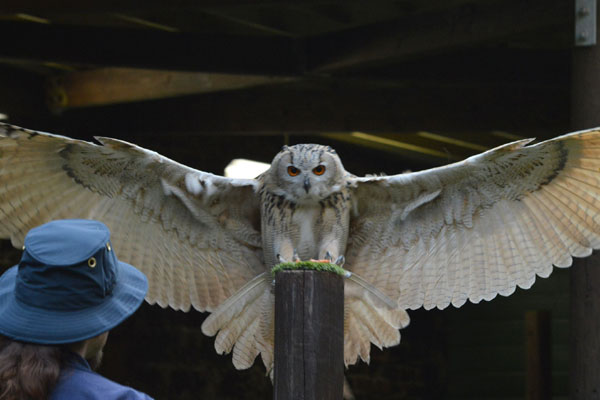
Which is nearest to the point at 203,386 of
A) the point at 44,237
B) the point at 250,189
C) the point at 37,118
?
the point at 37,118

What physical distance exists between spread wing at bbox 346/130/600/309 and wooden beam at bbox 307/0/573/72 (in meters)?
0.94


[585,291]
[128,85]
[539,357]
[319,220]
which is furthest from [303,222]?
[539,357]

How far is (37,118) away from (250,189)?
2.91 metres

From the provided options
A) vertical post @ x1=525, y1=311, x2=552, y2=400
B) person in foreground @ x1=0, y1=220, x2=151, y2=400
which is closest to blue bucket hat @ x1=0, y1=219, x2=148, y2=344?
person in foreground @ x1=0, y1=220, x2=151, y2=400

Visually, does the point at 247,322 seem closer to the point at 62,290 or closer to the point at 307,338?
the point at 307,338

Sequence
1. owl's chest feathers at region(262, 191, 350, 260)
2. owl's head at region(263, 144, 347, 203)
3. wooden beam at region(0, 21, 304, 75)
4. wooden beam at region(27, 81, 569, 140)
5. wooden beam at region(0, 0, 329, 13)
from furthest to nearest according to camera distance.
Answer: wooden beam at region(27, 81, 569, 140) → wooden beam at region(0, 21, 304, 75) → wooden beam at region(0, 0, 329, 13) → owl's chest feathers at region(262, 191, 350, 260) → owl's head at region(263, 144, 347, 203)

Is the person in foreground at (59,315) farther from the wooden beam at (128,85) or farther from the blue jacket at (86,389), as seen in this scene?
the wooden beam at (128,85)

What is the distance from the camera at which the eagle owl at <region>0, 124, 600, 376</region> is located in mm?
3521

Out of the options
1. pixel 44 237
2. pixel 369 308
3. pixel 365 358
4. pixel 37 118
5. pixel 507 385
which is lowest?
pixel 507 385

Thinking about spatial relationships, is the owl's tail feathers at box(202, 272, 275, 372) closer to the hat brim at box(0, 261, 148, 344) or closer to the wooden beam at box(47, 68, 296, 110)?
the wooden beam at box(47, 68, 296, 110)

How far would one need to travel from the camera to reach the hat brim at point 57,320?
5.09 ft

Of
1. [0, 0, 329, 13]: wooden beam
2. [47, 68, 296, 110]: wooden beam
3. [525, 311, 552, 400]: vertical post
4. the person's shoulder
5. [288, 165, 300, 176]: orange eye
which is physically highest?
[0, 0, 329, 13]: wooden beam

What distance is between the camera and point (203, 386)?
24.5ft

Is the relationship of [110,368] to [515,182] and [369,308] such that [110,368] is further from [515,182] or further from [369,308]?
[515,182]
